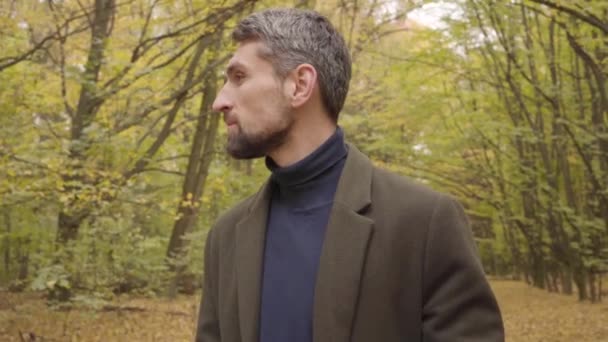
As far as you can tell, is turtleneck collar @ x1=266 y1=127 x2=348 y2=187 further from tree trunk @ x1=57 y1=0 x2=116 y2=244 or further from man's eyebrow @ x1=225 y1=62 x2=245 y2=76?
tree trunk @ x1=57 y1=0 x2=116 y2=244

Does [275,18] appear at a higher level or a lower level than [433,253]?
higher

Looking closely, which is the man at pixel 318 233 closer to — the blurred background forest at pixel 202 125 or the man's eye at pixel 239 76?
the man's eye at pixel 239 76

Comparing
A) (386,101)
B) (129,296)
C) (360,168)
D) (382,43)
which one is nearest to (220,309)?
(360,168)

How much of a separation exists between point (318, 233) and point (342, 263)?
162mm

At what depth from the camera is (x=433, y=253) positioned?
1.85 meters

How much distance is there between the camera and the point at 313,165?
2.06 meters

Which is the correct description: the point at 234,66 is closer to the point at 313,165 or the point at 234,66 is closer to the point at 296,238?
the point at 313,165

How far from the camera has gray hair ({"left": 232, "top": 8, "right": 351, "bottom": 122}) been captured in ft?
6.78

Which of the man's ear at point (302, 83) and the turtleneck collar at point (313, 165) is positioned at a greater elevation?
the man's ear at point (302, 83)

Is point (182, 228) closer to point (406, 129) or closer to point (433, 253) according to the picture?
point (406, 129)

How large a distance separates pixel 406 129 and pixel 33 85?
10374 mm

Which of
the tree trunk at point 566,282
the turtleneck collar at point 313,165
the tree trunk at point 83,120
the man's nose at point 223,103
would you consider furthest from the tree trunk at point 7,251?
the tree trunk at point 566,282

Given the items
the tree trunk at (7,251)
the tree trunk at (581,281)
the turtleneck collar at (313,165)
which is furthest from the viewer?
the tree trunk at (581,281)

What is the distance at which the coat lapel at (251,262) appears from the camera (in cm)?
199
